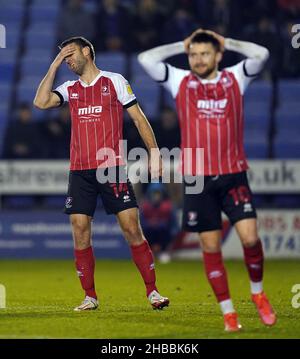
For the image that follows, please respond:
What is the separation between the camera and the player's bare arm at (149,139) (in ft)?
29.9

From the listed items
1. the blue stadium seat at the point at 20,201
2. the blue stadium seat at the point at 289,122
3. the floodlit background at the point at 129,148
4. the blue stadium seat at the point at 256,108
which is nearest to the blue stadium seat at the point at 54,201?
the floodlit background at the point at 129,148

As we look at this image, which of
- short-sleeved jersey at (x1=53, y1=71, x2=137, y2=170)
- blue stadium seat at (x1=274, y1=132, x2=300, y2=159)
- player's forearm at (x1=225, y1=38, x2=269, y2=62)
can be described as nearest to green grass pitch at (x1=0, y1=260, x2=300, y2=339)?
short-sleeved jersey at (x1=53, y1=71, x2=137, y2=170)

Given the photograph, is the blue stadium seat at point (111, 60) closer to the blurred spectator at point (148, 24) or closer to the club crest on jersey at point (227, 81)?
the blurred spectator at point (148, 24)

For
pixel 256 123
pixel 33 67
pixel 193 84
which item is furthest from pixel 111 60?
pixel 193 84

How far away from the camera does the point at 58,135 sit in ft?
61.3

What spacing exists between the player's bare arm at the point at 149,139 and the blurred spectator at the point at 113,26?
11378 millimetres

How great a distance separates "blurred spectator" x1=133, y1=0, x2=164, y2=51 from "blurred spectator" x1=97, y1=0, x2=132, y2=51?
22 cm

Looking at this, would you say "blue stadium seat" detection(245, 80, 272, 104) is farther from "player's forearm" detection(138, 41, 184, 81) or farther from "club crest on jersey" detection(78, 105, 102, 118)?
"player's forearm" detection(138, 41, 184, 81)

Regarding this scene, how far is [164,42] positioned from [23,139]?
3.58m

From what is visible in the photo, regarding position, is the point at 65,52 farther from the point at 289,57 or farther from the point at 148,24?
the point at 148,24

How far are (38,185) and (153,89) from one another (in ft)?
12.6

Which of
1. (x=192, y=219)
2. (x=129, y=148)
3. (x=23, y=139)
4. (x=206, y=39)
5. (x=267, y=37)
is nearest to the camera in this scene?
(x=206, y=39)
